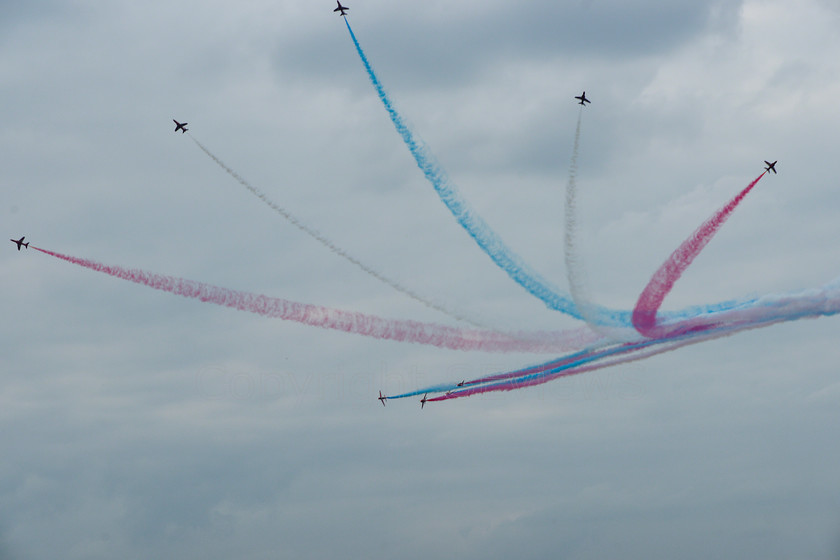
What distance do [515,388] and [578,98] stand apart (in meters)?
27.3

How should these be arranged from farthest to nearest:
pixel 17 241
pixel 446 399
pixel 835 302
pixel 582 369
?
pixel 17 241 < pixel 446 399 < pixel 582 369 < pixel 835 302

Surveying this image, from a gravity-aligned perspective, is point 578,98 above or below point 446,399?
above

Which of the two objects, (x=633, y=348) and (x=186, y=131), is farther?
(x=186, y=131)

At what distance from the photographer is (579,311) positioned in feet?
260

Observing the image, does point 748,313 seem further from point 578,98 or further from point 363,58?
point 363,58

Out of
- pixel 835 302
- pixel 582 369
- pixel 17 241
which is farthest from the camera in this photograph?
pixel 17 241

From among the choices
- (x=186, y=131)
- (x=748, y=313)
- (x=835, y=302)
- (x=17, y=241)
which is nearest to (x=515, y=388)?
(x=748, y=313)

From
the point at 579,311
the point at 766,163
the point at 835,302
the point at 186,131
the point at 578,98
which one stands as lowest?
the point at 835,302

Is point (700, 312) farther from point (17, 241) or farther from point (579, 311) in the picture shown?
point (17, 241)

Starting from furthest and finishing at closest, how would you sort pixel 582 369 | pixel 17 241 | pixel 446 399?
pixel 17 241 < pixel 446 399 < pixel 582 369

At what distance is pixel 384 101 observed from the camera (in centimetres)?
7950

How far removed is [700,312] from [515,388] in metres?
16.2

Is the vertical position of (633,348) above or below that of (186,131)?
below

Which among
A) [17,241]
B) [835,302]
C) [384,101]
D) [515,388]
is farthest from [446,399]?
[17,241]
